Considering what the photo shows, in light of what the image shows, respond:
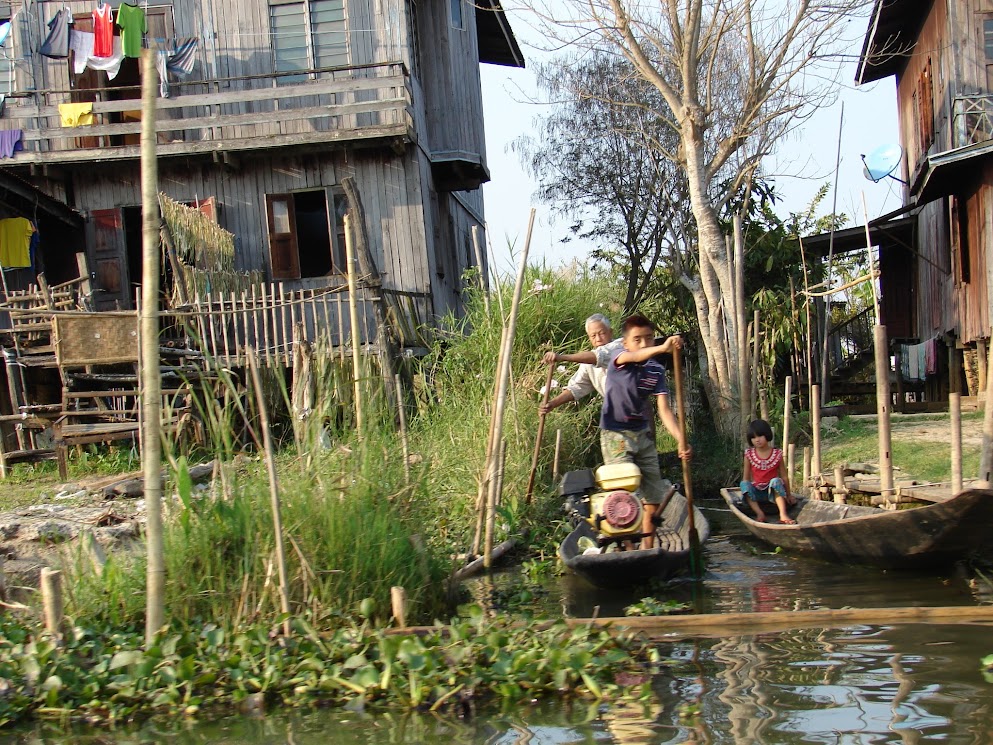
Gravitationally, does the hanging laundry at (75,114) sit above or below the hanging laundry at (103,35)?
below

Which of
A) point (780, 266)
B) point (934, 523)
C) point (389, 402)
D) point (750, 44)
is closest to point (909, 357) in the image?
point (780, 266)

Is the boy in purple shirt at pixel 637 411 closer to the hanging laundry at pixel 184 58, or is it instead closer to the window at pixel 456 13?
the hanging laundry at pixel 184 58

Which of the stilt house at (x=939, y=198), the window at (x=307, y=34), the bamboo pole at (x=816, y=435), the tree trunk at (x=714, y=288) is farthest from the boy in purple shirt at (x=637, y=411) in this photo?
the window at (x=307, y=34)

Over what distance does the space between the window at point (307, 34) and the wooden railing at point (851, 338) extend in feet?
37.3

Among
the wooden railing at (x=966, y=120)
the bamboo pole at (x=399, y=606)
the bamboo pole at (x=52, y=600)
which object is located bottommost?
the bamboo pole at (x=399, y=606)

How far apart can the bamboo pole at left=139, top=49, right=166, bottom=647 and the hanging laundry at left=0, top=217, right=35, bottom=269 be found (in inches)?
424

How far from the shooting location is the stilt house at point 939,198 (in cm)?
1394

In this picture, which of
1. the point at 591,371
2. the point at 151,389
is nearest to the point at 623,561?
the point at 591,371

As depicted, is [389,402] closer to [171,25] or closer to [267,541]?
[267,541]

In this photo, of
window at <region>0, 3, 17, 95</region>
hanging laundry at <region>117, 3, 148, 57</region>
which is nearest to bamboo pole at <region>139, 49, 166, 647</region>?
hanging laundry at <region>117, 3, 148, 57</region>

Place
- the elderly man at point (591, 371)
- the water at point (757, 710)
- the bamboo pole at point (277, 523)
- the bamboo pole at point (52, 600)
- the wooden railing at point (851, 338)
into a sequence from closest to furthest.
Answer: the water at point (757, 710), the bamboo pole at point (52, 600), the bamboo pole at point (277, 523), the elderly man at point (591, 371), the wooden railing at point (851, 338)

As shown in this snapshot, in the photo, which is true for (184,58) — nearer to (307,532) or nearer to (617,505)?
(617,505)

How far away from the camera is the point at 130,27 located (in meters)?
13.9

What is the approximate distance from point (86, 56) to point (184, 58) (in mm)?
1378
